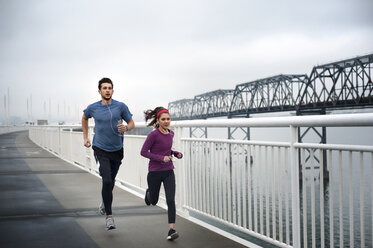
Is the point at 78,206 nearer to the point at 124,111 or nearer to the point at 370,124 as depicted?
the point at 124,111

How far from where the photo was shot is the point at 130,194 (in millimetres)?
8180

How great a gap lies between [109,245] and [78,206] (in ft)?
8.25

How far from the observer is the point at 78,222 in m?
5.87

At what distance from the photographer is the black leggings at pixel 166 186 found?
4.97 m

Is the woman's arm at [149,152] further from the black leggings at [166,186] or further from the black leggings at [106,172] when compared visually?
the black leggings at [106,172]

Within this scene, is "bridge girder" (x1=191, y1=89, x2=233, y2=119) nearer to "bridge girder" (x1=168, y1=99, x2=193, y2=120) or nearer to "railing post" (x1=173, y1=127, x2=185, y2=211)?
"bridge girder" (x1=168, y1=99, x2=193, y2=120)

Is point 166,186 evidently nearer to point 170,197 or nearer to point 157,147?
point 170,197

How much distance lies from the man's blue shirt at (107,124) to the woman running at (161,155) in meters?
0.51

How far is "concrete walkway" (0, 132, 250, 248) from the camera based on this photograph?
191 inches

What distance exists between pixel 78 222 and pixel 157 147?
1.74m

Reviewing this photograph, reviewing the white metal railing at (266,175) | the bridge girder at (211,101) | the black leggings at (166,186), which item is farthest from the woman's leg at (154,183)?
the bridge girder at (211,101)

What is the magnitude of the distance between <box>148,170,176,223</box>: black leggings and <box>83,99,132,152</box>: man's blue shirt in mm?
705

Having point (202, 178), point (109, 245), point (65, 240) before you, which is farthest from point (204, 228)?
point (65, 240)

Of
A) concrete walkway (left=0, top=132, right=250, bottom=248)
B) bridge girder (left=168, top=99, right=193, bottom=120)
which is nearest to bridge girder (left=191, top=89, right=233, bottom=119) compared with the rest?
bridge girder (left=168, top=99, right=193, bottom=120)
